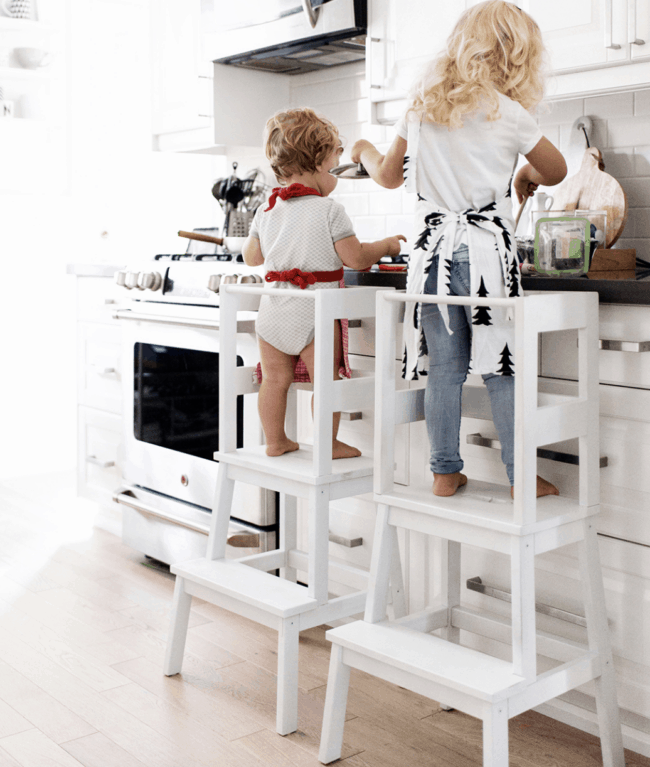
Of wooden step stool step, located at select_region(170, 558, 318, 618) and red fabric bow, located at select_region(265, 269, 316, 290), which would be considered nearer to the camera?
wooden step stool step, located at select_region(170, 558, 318, 618)

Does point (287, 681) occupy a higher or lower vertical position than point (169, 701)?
higher

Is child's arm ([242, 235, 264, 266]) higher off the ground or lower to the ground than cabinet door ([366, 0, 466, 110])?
lower

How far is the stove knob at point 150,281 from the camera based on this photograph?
2.71 m

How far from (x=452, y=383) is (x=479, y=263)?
0.75 ft

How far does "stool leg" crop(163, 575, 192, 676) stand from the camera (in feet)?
6.73

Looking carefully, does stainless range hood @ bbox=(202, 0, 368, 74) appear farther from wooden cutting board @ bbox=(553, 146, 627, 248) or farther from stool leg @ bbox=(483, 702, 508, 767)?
stool leg @ bbox=(483, 702, 508, 767)

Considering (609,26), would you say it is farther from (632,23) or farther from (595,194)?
(595,194)

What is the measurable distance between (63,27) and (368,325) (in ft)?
8.73

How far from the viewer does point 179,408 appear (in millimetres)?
2695

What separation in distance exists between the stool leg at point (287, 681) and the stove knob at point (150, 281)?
49.8 inches

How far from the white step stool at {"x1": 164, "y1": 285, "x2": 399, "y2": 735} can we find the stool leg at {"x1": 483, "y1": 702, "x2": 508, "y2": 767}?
50cm

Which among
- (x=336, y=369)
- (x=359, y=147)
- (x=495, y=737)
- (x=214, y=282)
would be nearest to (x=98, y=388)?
(x=214, y=282)

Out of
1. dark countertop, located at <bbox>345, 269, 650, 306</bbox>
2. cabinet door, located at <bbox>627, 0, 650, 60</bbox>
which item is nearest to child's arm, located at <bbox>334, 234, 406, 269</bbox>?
dark countertop, located at <bbox>345, 269, 650, 306</bbox>

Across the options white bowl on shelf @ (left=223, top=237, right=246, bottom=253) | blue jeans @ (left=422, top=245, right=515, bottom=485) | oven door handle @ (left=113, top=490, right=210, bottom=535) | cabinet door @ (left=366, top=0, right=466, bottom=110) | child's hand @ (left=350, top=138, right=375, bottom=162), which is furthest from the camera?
white bowl on shelf @ (left=223, top=237, right=246, bottom=253)
